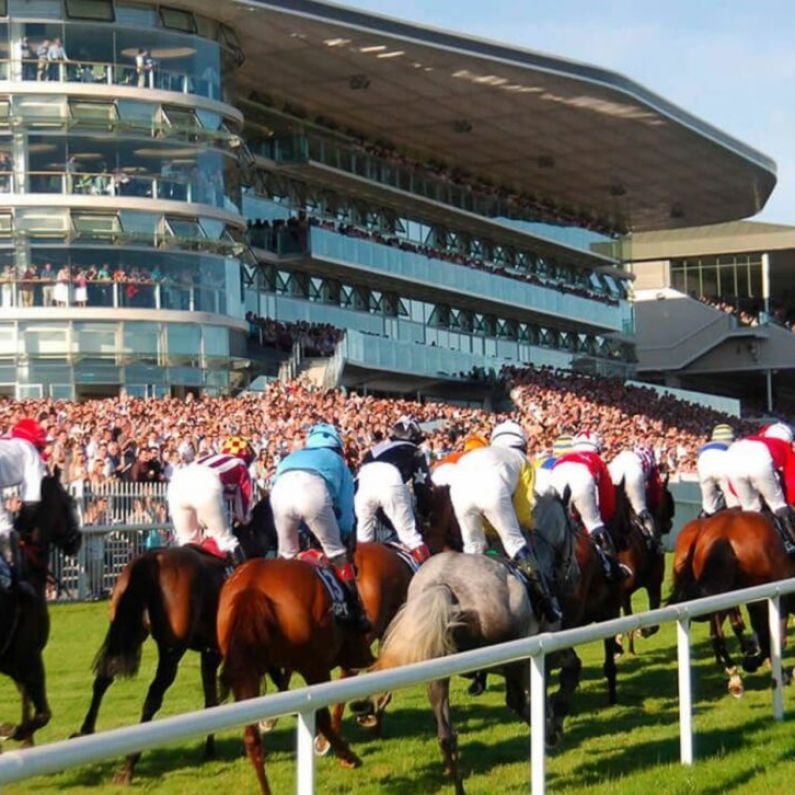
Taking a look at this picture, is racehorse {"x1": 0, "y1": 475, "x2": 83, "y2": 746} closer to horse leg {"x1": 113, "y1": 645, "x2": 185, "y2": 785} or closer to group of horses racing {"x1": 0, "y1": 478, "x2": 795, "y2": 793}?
group of horses racing {"x1": 0, "y1": 478, "x2": 795, "y2": 793}

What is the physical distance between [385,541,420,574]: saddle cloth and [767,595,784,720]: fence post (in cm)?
194

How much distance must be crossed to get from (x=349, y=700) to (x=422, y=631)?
5.20ft

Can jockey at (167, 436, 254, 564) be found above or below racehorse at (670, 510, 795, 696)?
above

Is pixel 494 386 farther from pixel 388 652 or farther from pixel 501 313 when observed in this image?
pixel 388 652

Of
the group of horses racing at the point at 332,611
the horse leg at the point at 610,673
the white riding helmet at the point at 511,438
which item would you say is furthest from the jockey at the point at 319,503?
the horse leg at the point at 610,673

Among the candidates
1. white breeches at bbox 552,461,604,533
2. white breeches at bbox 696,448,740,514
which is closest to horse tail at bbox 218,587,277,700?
white breeches at bbox 552,461,604,533

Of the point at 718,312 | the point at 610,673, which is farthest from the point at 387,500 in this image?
the point at 718,312

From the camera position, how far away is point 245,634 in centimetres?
730

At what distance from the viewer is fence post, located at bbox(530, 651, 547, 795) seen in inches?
254

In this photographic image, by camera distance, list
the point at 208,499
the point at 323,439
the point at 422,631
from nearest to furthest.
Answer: the point at 422,631 < the point at 323,439 < the point at 208,499

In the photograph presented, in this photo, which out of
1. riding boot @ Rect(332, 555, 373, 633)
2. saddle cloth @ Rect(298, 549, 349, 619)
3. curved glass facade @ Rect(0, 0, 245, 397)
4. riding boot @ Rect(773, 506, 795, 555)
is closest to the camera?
saddle cloth @ Rect(298, 549, 349, 619)

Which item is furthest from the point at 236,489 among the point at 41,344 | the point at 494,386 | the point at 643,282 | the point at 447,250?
the point at 643,282

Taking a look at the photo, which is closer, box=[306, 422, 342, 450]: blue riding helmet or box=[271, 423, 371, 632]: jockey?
box=[271, 423, 371, 632]: jockey

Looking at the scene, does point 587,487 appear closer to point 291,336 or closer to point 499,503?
point 499,503
